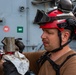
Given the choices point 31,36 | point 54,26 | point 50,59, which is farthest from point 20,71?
point 31,36

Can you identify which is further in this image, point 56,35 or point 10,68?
point 10,68

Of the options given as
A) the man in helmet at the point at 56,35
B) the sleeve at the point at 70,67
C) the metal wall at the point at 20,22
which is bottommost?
the metal wall at the point at 20,22

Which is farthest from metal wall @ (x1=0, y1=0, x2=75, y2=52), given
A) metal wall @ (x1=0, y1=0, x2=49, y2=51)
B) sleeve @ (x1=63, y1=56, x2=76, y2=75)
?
sleeve @ (x1=63, y1=56, x2=76, y2=75)

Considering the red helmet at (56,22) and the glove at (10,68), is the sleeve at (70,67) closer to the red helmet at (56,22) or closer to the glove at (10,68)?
the red helmet at (56,22)

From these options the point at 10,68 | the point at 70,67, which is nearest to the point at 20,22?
the point at 10,68

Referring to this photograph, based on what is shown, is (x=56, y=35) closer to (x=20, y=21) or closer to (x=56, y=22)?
(x=56, y=22)

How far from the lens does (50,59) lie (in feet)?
5.90

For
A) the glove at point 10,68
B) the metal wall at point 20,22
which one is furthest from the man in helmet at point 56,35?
the metal wall at point 20,22

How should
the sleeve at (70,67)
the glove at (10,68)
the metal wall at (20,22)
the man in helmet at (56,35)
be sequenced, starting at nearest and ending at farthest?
the sleeve at (70,67), the man in helmet at (56,35), the glove at (10,68), the metal wall at (20,22)

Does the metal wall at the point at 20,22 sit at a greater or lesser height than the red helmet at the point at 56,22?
lesser

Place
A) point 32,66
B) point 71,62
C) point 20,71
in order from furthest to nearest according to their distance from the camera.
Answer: point 32,66, point 20,71, point 71,62

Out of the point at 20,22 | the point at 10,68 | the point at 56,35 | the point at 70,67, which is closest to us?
the point at 70,67

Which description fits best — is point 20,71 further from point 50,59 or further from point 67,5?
point 67,5

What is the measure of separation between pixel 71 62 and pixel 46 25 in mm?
309
